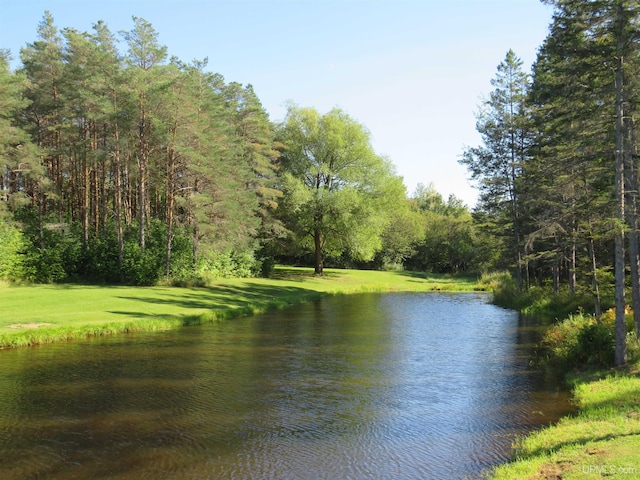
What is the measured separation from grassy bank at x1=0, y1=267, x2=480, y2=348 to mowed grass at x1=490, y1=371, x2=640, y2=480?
59.4 ft

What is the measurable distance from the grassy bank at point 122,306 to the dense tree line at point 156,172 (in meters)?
3.78

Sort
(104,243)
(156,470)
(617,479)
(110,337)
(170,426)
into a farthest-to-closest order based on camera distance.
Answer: (104,243)
(110,337)
(170,426)
(156,470)
(617,479)

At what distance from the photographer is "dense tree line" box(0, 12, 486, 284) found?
1345 inches

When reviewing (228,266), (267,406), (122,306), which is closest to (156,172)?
(228,266)

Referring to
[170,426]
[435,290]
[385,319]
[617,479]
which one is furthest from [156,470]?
[435,290]

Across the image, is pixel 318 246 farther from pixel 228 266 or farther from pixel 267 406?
A: pixel 267 406

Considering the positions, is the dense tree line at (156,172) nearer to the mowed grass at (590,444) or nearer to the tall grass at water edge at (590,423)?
the tall grass at water edge at (590,423)

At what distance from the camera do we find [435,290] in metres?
51.1

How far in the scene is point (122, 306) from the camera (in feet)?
87.8

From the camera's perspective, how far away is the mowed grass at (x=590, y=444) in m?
7.31

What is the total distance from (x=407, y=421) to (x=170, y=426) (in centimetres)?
537

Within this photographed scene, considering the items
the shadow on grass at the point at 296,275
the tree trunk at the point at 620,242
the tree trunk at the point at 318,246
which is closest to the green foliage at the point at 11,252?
the shadow on grass at the point at 296,275

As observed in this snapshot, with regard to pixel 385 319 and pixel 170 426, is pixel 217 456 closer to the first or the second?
pixel 170 426

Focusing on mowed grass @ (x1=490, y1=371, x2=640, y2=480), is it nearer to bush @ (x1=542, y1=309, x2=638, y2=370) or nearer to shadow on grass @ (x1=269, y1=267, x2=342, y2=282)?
bush @ (x1=542, y1=309, x2=638, y2=370)
